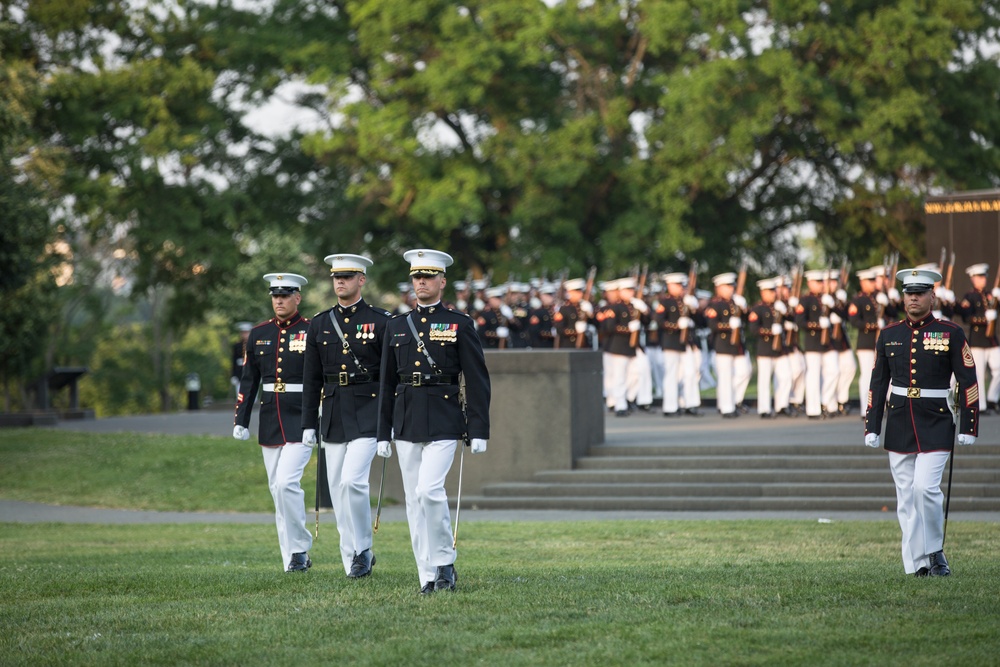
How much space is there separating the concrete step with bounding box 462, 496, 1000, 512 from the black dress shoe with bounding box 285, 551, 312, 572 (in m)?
6.83

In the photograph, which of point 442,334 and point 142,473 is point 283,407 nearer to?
point 442,334

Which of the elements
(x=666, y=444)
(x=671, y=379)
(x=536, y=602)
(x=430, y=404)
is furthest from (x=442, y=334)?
(x=671, y=379)

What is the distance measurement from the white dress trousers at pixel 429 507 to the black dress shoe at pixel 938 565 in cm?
340

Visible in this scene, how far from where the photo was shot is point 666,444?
18547 millimetres

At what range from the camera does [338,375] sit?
9.94 m

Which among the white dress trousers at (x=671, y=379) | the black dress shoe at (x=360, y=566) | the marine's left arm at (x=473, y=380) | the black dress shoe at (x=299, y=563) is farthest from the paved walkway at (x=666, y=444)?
the marine's left arm at (x=473, y=380)

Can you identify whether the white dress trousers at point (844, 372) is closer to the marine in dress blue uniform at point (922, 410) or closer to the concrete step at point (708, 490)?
the concrete step at point (708, 490)

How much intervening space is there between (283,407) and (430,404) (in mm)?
2221

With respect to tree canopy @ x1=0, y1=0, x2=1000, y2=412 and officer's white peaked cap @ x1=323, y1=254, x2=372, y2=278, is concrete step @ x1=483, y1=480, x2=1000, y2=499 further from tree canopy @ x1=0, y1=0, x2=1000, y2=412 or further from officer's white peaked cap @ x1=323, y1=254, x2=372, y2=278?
tree canopy @ x1=0, y1=0, x2=1000, y2=412

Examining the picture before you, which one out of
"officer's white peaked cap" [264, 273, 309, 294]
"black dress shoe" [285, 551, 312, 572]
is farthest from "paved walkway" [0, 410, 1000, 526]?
"officer's white peaked cap" [264, 273, 309, 294]

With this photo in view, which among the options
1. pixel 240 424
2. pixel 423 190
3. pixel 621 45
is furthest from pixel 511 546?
pixel 621 45

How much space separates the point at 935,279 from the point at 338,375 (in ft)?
14.5

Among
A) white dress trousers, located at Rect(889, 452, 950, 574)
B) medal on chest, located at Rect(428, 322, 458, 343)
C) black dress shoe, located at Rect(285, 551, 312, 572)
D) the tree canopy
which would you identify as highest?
the tree canopy

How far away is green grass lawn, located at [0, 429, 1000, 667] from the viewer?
7020 mm
